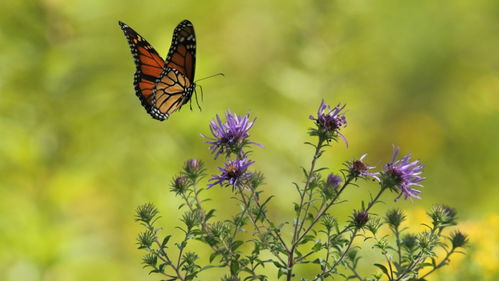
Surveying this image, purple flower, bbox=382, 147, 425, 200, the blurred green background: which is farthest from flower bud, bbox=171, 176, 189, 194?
the blurred green background

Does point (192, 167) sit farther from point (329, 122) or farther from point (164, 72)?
point (164, 72)

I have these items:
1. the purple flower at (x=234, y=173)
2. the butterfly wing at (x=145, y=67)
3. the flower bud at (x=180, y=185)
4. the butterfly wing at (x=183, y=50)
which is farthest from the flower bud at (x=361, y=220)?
the butterfly wing at (x=145, y=67)

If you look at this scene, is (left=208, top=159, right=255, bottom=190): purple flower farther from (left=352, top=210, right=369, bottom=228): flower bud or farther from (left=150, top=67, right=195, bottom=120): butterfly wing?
(left=150, top=67, right=195, bottom=120): butterfly wing

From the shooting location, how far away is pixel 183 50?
7.20 feet

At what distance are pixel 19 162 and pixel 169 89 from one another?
1.03 m

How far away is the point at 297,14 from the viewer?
354 centimetres

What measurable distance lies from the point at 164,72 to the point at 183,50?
0.10 meters

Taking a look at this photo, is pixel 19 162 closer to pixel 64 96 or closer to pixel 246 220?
pixel 64 96

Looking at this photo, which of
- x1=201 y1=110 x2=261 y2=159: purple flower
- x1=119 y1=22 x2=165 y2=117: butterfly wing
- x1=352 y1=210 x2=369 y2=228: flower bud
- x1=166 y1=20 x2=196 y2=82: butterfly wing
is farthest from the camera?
x1=119 y1=22 x2=165 y2=117: butterfly wing

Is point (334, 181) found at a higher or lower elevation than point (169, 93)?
lower

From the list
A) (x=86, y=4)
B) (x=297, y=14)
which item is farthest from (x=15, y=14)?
(x=297, y=14)

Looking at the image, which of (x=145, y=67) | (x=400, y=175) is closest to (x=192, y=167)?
(x=400, y=175)

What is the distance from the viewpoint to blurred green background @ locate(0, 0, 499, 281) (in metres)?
2.97

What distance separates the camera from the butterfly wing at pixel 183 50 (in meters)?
2.12
